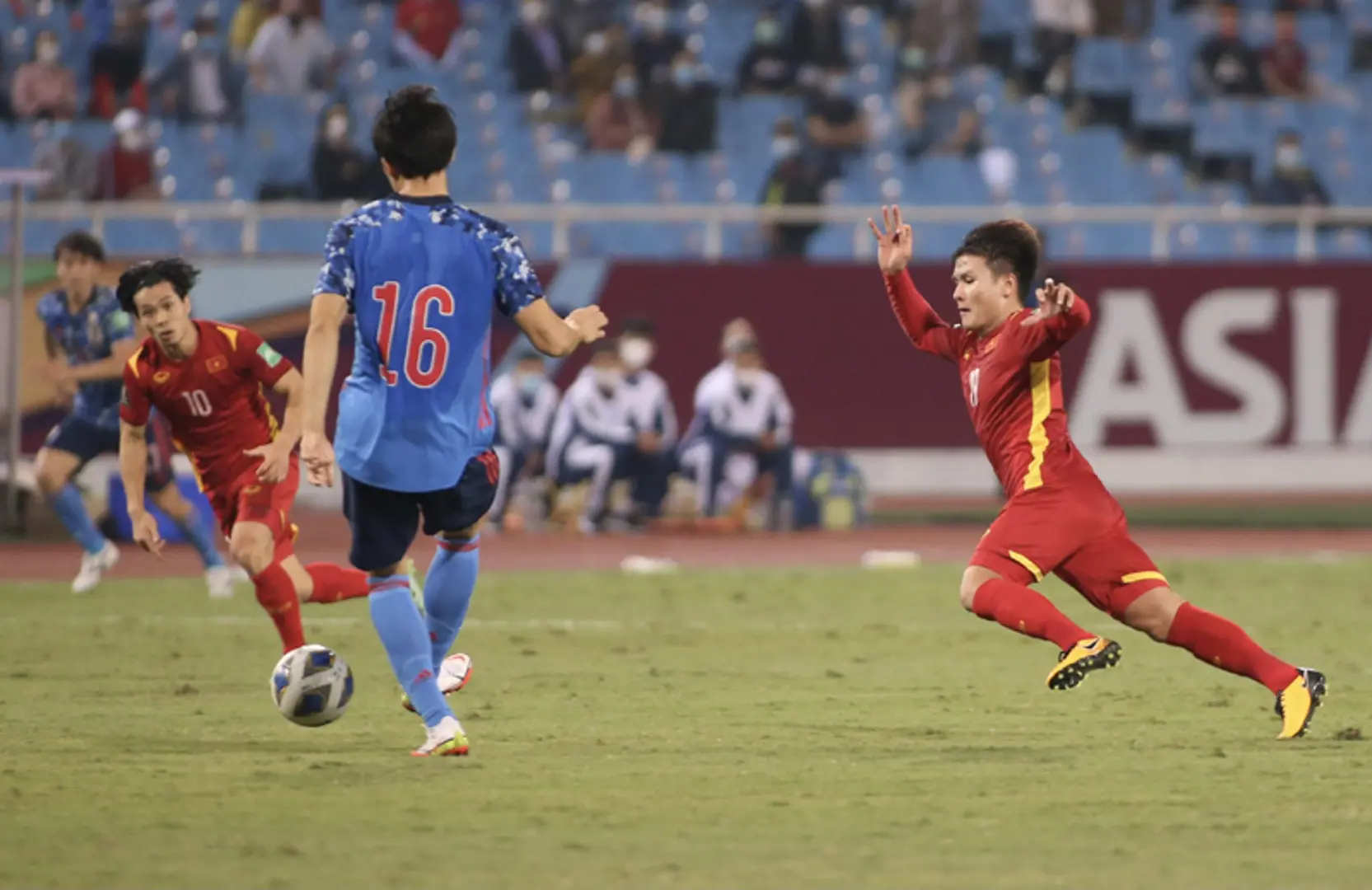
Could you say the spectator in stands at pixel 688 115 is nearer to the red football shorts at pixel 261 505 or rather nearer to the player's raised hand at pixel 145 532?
the red football shorts at pixel 261 505

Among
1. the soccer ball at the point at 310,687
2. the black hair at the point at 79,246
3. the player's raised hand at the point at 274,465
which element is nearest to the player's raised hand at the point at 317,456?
the soccer ball at the point at 310,687

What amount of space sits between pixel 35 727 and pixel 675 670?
Result: 309cm

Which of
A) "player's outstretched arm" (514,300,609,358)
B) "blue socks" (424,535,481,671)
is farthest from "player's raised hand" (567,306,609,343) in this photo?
"blue socks" (424,535,481,671)

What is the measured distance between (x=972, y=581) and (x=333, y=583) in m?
3.28

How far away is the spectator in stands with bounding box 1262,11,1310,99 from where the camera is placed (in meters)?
25.3

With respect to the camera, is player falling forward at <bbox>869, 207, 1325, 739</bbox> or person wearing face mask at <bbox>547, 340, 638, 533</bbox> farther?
person wearing face mask at <bbox>547, 340, 638, 533</bbox>

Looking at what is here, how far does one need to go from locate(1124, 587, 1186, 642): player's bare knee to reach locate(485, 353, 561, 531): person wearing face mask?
11.9 m

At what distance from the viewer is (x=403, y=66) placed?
2427 centimetres

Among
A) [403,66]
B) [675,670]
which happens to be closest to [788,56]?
[403,66]

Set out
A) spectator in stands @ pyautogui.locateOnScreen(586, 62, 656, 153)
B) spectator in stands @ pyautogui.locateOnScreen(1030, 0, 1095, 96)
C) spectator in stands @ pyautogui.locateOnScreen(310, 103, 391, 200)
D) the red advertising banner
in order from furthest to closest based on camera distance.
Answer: spectator in stands @ pyautogui.locateOnScreen(1030, 0, 1095, 96) < spectator in stands @ pyautogui.locateOnScreen(586, 62, 656, 153) < spectator in stands @ pyautogui.locateOnScreen(310, 103, 391, 200) < the red advertising banner

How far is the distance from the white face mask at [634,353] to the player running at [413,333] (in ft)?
39.3

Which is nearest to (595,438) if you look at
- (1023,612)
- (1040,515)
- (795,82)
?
(795,82)

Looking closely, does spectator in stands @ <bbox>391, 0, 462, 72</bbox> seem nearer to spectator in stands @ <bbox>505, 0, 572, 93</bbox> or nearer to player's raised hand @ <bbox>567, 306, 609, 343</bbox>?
spectator in stands @ <bbox>505, 0, 572, 93</bbox>

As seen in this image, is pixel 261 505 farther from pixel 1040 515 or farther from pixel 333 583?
pixel 1040 515
